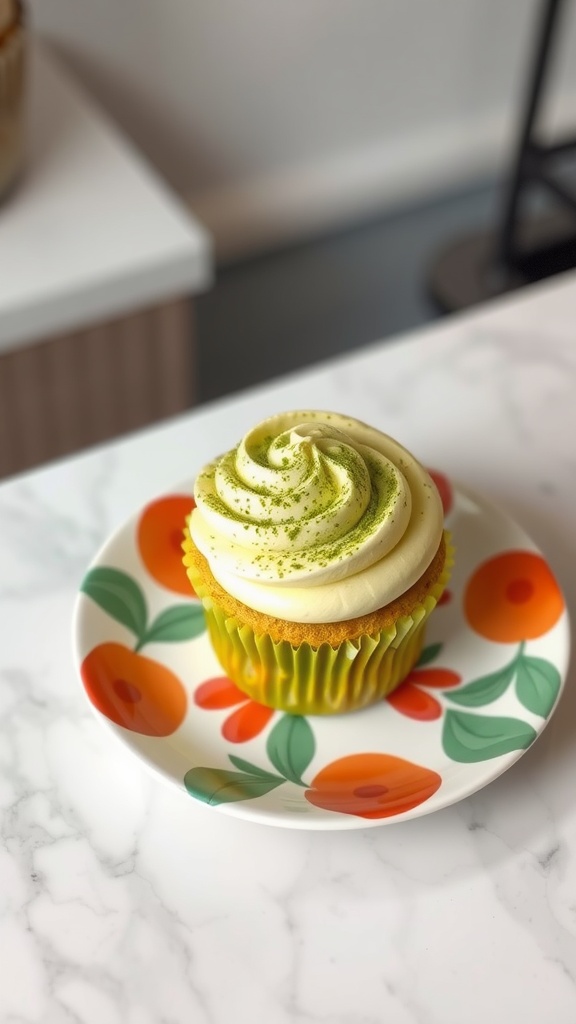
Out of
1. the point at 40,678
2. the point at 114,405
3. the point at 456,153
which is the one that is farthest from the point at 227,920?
the point at 456,153

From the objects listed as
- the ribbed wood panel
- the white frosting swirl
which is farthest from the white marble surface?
the ribbed wood panel

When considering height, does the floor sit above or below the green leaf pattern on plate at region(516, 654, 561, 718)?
below

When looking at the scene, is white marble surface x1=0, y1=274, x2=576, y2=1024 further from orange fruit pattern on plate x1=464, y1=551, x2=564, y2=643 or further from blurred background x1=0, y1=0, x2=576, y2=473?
blurred background x1=0, y1=0, x2=576, y2=473

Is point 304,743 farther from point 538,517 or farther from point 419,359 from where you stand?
point 419,359

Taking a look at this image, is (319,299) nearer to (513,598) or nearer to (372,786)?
(513,598)

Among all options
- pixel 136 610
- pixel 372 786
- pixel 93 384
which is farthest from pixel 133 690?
pixel 93 384

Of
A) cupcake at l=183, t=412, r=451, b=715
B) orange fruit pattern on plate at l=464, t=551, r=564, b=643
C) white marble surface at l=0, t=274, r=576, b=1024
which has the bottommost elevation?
white marble surface at l=0, t=274, r=576, b=1024

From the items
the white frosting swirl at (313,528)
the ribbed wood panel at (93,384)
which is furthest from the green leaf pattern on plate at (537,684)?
the ribbed wood panel at (93,384)
